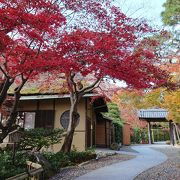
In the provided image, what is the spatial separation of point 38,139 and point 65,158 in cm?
175

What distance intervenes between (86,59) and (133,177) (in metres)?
3.93

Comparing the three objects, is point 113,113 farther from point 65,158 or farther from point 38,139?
point 65,158

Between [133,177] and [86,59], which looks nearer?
[133,177]

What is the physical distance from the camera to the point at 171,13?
1425 centimetres

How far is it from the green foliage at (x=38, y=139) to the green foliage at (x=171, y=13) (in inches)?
361

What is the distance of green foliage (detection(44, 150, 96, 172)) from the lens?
851 centimetres

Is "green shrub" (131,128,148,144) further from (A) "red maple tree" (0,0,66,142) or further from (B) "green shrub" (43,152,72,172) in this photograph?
(A) "red maple tree" (0,0,66,142)

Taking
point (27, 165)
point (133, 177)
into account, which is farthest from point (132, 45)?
point (27, 165)

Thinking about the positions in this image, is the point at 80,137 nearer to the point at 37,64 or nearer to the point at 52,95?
the point at 52,95

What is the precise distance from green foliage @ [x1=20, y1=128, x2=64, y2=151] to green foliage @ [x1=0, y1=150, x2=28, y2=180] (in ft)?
7.61

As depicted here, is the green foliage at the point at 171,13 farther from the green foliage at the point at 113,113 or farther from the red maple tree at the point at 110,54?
the green foliage at the point at 113,113

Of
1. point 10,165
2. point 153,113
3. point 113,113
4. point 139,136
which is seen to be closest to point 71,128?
point 10,165

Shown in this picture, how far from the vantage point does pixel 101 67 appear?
334 inches

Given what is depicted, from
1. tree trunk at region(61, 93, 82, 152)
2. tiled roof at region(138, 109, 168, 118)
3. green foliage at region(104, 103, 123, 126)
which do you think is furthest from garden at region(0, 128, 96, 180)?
tiled roof at region(138, 109, 168, 118)
